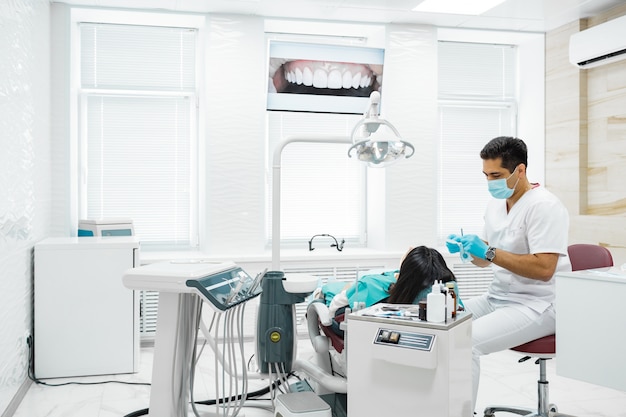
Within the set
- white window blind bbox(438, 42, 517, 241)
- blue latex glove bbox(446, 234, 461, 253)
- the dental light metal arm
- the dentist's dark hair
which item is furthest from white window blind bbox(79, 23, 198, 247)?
the dentist's dark hair

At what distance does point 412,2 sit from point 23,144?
270 centimetres

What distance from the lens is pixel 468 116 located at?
499cm

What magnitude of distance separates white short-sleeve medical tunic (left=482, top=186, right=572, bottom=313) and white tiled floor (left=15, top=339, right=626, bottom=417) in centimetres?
71

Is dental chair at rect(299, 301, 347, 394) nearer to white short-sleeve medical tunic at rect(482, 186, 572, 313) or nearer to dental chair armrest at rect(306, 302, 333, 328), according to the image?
dental chair armrest at rect(306, 302, 333, 328)

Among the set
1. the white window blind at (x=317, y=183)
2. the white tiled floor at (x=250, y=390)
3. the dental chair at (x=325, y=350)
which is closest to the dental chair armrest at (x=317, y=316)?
the dental chair at (x=325, y=350)

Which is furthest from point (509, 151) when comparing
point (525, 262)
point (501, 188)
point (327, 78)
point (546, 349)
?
point (327, 78)

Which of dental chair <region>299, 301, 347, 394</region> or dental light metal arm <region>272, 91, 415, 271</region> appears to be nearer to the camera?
dental light metal arm <region>272, 91, 415, 271</region>

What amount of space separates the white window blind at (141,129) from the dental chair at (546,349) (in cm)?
277

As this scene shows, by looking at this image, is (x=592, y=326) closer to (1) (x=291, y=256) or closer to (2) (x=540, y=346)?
(2) (x=540, y=346)

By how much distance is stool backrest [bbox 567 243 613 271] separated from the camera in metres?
2.72

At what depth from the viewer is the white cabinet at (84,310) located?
3344 mm

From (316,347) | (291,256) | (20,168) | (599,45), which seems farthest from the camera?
(291,256)

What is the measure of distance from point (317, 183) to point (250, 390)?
2.01 m

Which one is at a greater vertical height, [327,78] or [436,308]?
[327,78]
